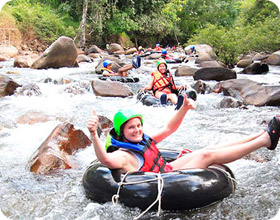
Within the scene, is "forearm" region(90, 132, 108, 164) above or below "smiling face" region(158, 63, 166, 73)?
above

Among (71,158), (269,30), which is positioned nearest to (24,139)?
(71,158)

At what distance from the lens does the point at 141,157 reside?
3115 mm

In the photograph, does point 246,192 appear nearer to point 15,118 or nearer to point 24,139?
point 24,139

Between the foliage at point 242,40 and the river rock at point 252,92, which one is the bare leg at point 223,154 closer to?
the river rock at point 252,92

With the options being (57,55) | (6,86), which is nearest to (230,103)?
(6,86)

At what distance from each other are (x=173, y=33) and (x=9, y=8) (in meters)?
15.3

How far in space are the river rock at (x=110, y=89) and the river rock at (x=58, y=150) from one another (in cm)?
371

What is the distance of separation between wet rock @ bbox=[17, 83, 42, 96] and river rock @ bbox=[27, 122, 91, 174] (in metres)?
4.03

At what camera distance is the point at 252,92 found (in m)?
7.50

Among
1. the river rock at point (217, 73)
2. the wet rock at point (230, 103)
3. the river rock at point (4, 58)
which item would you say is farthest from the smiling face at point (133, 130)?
the river rock at point (4, 58)

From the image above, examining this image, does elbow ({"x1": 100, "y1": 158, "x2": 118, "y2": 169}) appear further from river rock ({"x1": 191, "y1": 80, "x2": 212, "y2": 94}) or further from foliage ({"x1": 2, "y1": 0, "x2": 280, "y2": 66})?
foliage ({"x1": 2, "y1": 0, "x2": 280, "y2": 66})

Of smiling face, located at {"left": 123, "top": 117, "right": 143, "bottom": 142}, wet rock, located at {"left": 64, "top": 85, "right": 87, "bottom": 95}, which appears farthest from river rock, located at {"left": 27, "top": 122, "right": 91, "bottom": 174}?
wet rock, located at {"left": 64, "top": 85, "right": 87, "bottom": 95}

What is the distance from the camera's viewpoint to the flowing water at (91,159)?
2947mm

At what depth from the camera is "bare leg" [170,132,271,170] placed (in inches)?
118
